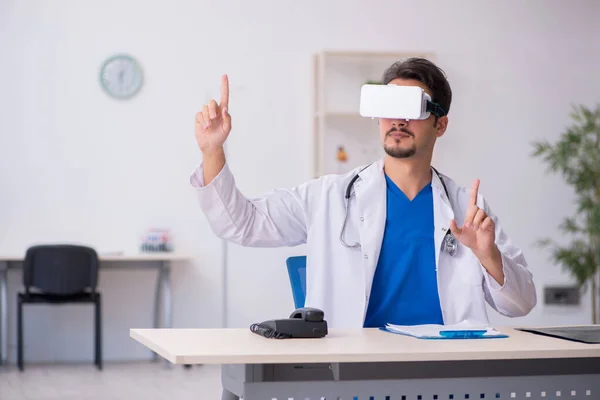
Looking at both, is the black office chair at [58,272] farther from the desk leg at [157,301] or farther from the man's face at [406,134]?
the man's face at [406,134]

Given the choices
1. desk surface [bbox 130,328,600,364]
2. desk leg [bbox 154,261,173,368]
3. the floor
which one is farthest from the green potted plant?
desk surface [bbox 130,328,600,364]

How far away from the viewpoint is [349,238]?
269cm

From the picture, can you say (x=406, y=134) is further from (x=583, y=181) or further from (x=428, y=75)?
(x=583, y=181)

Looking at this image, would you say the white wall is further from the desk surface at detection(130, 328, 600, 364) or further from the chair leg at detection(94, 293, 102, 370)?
the desk surface at detection(130, 328, 600, 364)

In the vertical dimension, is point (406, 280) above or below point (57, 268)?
above

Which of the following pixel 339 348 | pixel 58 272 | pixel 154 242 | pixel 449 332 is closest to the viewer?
pixel 339 348

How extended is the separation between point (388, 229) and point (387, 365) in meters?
0.80

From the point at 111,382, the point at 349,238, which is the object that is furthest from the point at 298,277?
the point at 111,382

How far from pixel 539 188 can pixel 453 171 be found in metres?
0.70

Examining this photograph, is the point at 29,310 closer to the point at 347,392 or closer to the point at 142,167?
the point at 142,167

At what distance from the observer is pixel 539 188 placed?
23.1ft

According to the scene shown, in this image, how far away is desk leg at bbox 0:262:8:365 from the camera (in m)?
6.20

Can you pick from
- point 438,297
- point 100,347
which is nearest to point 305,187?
point 438,297

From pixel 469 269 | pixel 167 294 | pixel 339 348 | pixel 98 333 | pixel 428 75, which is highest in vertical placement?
pixel 428 75
